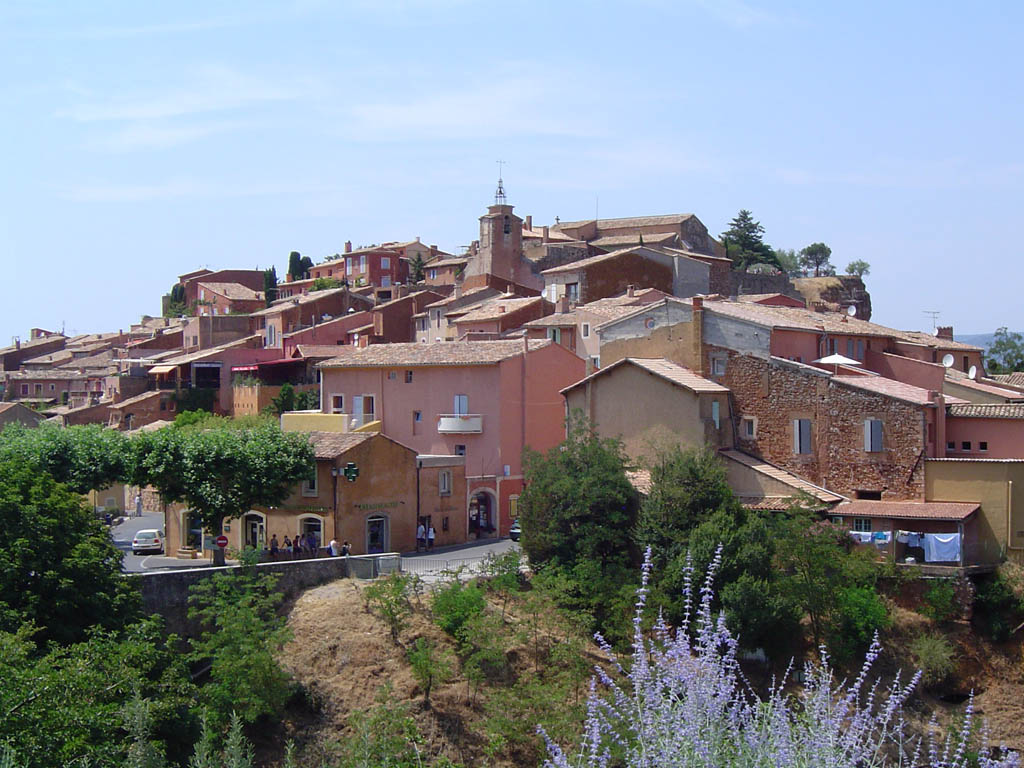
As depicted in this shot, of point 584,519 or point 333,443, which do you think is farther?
point 333,443

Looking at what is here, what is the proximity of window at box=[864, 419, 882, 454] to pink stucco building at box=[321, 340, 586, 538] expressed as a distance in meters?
12.6

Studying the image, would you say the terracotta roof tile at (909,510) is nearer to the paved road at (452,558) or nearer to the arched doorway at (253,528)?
the paved road at (452,558)

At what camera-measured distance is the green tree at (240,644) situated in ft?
87.9

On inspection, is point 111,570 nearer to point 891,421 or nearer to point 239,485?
point 239,485

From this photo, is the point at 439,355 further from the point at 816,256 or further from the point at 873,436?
the point at 816,256

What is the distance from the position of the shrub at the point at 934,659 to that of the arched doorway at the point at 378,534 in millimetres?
16199

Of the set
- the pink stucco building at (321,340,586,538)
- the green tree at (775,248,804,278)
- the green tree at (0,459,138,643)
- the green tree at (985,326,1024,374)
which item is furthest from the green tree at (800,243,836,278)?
the green tree at (0,459,138,643)

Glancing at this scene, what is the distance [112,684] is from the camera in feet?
69.1

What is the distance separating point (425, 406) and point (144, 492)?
681 inches

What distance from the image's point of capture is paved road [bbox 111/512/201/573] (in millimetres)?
35375

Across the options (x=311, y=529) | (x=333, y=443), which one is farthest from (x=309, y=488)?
(x=333, y=443)

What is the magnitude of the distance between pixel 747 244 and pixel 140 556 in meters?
62.8

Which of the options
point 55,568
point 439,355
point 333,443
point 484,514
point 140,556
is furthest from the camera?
point 439,355

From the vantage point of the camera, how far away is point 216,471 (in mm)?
34219
